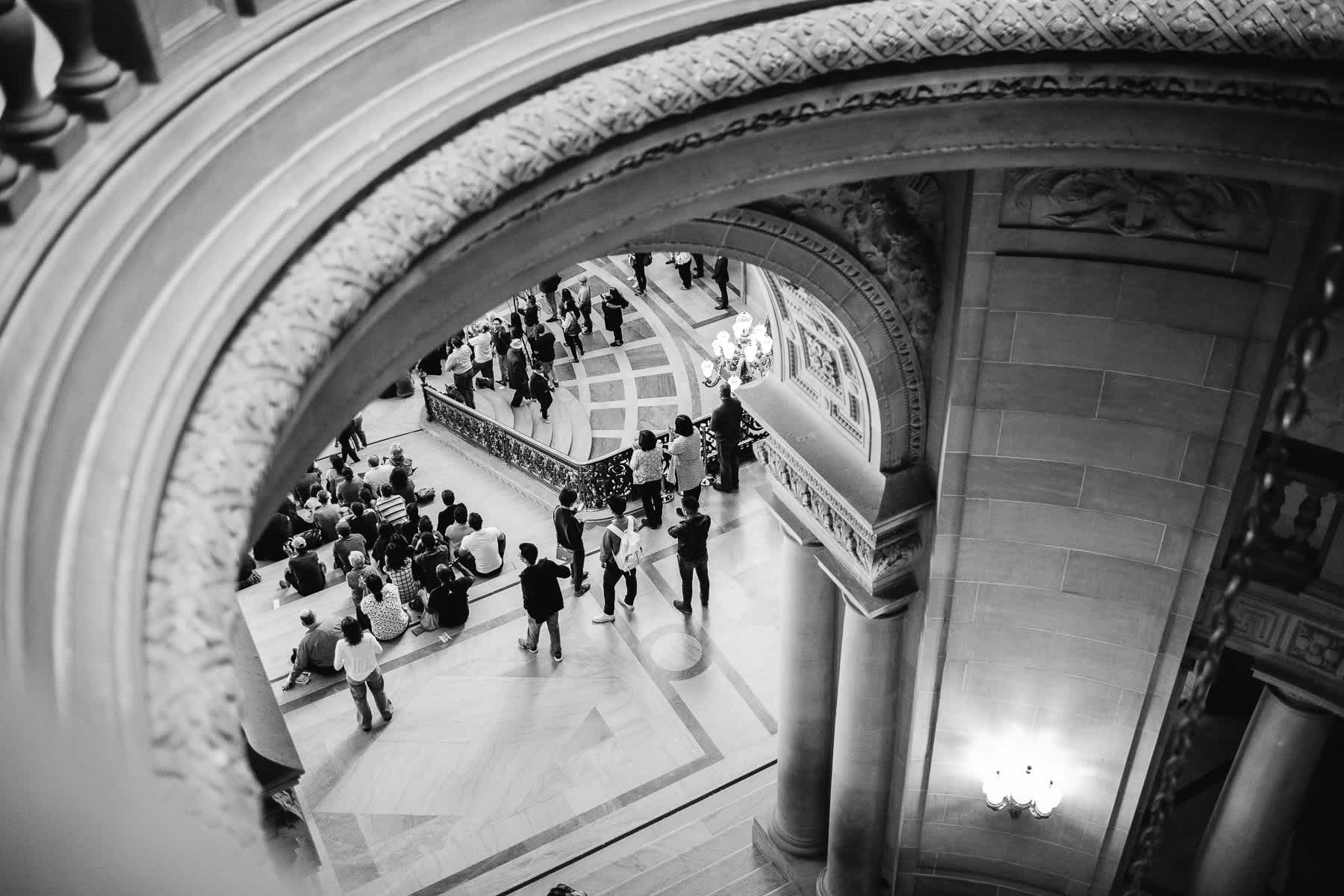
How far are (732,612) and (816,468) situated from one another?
15.4 ft

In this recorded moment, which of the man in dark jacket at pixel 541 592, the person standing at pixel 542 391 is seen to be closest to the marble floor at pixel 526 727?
the man in dark jacket at pixel 541 592

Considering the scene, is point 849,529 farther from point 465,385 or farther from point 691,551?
point 465,385

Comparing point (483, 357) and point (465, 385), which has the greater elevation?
point (483, 357)

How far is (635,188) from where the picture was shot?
4141mm

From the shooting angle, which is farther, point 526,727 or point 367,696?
point 526,727

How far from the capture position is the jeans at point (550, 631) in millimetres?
10664

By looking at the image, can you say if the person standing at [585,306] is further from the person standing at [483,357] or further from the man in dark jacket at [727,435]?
the man in dark jacket at [727,435]

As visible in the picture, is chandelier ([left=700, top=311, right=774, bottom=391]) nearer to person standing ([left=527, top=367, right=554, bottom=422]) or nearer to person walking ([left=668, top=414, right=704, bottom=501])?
person walking ([left=668, top=414, right=704, bottom=501])

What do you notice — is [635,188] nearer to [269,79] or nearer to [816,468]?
[269,79]

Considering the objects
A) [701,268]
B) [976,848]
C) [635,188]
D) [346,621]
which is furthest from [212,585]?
[701,268]

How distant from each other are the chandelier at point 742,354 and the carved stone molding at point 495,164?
31.1ft

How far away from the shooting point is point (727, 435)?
41.3 ft

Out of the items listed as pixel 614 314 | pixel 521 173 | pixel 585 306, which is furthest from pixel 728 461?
pixel 521 173

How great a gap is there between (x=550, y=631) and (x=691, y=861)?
2551 millimetres
